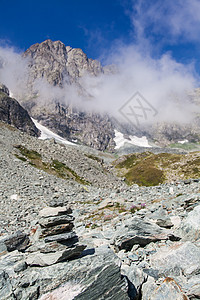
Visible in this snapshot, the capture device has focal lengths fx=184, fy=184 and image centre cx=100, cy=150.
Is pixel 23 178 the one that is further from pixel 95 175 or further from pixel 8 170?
pixel 95 175

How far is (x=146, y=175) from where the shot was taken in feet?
366

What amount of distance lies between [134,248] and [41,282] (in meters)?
5.38

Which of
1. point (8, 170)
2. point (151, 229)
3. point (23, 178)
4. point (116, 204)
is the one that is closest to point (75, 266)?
point (151, 229)

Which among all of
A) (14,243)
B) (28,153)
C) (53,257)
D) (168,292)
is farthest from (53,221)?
(28,153)

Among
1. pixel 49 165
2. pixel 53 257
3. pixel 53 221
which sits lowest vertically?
pixel 49 165

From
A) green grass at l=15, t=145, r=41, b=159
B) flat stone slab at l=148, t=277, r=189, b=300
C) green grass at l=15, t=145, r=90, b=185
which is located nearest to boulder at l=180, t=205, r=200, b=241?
flat stone slab at l=148, t=277, r=189, b=300

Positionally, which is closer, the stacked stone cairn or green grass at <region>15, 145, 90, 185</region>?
the stacked stone cairn

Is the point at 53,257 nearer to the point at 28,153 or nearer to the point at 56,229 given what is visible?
the point at 56,229

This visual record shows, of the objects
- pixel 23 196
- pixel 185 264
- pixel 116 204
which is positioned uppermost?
→ pixel 185 264

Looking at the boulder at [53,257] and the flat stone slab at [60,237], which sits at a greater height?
the flat stone slab at [60,237]

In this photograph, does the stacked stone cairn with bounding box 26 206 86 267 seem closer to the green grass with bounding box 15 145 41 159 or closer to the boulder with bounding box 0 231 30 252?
the boulder with bounding box 0 231 30 252

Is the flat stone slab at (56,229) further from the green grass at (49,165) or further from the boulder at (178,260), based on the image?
the green grass at (49,165)

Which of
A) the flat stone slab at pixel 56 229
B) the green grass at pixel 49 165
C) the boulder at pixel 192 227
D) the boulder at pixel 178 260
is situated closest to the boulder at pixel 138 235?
the boulder at pixel 192 227

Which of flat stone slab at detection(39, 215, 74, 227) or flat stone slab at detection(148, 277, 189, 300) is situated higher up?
flat stone slab at detection(39, 215, 74, 227)
